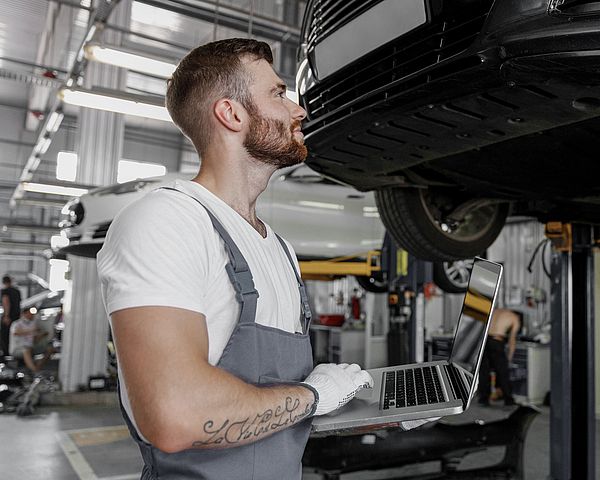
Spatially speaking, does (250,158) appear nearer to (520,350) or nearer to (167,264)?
(167,264)

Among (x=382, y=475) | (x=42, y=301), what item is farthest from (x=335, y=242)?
(x=42, y=301)

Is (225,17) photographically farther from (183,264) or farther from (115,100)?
(183,264)

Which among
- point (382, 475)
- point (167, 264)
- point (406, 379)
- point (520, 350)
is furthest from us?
point (520, 350)

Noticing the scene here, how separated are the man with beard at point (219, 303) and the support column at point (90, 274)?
602cm

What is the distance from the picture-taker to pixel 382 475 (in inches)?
141

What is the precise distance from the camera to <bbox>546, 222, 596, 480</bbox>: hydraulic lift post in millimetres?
2666

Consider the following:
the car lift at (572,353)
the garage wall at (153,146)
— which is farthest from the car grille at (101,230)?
the garage wall at (153,146)

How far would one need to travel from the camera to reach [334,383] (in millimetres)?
992

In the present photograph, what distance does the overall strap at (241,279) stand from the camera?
0.89 m

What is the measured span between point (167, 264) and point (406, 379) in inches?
24.4

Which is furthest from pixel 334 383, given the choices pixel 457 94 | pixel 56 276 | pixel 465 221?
pixel 56 276

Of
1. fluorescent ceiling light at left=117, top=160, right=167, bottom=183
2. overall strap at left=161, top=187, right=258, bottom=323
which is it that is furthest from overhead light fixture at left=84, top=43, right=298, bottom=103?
fluorescent ceiling light at left=117, top=160, right=167, bottom=183

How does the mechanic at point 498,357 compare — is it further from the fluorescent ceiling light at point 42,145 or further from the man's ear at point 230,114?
the fluorescent ceiling light at point 42,145

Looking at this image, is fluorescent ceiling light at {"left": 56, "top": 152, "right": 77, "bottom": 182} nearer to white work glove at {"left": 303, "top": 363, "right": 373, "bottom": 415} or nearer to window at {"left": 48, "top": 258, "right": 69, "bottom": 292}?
window at {"left": 48, "top": 258, "right": 69, "bottom": 292}
